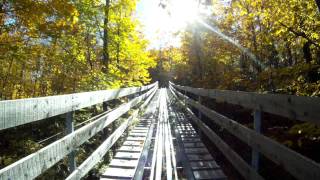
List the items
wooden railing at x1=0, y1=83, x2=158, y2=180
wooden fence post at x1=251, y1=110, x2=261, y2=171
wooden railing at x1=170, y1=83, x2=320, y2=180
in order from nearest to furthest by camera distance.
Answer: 1. wooden railing at x1=0, y1=83, x2=158, y2=180
2. wooden railing at x1=170, y1=83, x2=320, y2=180
3. wooden fence post at x1=251, y1=110, x2=261, y2=171

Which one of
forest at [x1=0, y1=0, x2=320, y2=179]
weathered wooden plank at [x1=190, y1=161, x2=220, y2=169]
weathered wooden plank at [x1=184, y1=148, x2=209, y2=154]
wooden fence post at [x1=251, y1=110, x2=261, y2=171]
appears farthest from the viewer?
weathered wooden plank at [x1=184, y1=148, x2=209, y2=154]

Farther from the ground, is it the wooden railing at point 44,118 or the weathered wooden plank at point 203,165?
the wooden railing at point 44,118

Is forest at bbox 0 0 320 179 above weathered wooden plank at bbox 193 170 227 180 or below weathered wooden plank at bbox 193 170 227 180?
above

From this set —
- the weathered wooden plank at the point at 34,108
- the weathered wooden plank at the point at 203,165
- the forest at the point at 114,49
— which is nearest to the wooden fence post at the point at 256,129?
the forest at the point at 114,49

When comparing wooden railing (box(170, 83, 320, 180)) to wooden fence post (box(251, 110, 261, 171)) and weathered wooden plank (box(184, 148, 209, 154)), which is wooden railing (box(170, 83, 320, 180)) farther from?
weathered wooden plank (box(184, 148, 209, 154))

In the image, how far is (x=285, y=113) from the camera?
9.32 ft

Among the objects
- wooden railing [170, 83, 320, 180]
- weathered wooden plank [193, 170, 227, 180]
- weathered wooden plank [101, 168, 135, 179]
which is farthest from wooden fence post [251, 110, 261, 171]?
weathered wooden plank [101, 168, 135, 179]

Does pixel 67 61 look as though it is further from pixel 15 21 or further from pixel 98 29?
pixel 15 21

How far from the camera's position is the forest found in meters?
5.85

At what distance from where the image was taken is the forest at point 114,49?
585 centimetres

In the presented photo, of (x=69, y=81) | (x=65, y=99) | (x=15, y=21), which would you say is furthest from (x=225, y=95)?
(x=69, y=81)

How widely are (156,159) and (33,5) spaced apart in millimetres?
6988

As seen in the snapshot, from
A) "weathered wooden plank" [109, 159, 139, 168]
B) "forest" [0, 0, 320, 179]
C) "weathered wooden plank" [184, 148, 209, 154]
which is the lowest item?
"weathered wooden plank" [109, 159, 139, 168]

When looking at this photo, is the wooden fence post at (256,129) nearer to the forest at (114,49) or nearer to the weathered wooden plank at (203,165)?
the forest at (114,49)
